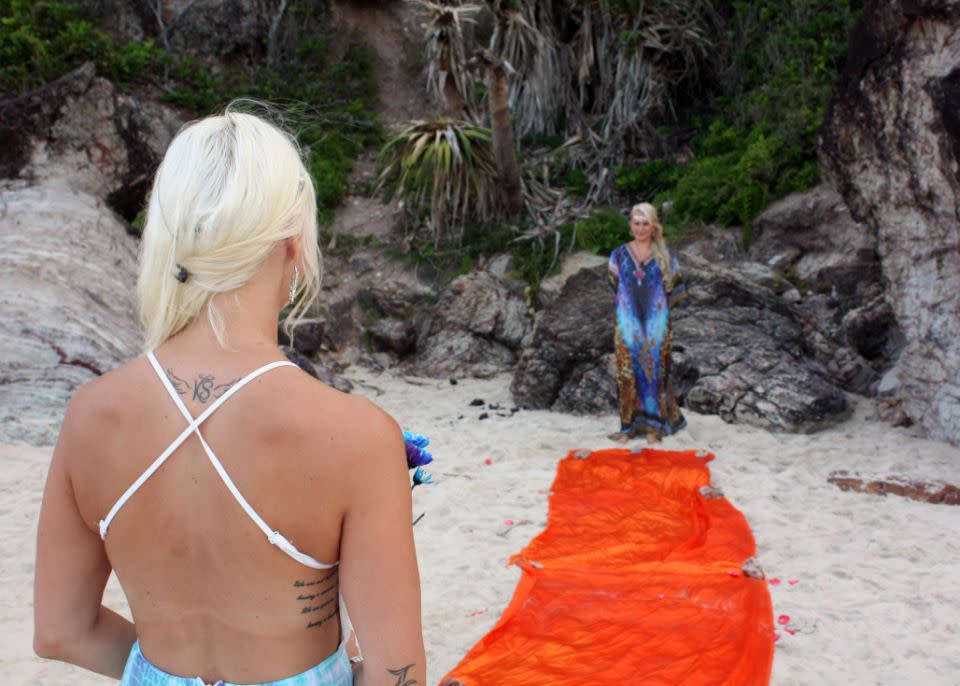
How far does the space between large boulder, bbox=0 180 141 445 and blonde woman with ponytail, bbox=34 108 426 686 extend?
517 centimetres

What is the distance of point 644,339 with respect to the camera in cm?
615

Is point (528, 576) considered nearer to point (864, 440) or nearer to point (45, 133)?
point (864, 440)

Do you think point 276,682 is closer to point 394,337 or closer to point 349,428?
point 349,428

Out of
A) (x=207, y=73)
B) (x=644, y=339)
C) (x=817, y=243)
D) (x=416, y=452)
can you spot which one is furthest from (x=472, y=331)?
(x=416, y=452)

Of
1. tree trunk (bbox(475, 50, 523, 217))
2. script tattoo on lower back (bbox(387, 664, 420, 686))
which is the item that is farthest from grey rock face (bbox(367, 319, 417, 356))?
script tattoo on lower back (bbox(387, 664, 420, 686))

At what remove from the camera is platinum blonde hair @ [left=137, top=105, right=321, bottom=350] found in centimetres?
105

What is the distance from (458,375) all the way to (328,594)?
7399 mm

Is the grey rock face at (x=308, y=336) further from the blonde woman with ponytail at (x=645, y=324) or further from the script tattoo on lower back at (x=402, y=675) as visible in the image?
the script tattoo on lower back at (x=402, y=675)

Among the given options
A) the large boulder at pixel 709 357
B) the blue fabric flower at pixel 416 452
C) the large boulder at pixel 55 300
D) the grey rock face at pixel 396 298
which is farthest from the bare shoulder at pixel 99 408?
the grey rock face at pixel 396 298

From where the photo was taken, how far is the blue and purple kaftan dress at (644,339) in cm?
609

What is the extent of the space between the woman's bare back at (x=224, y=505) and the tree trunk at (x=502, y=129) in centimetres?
802

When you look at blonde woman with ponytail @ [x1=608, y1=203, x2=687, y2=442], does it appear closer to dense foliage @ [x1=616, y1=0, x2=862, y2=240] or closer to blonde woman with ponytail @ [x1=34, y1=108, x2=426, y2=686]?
dense foliage @ [x1=616, y1=0, x2=862, y2=240]

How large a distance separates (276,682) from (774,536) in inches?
146

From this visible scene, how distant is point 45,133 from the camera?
8641mm
